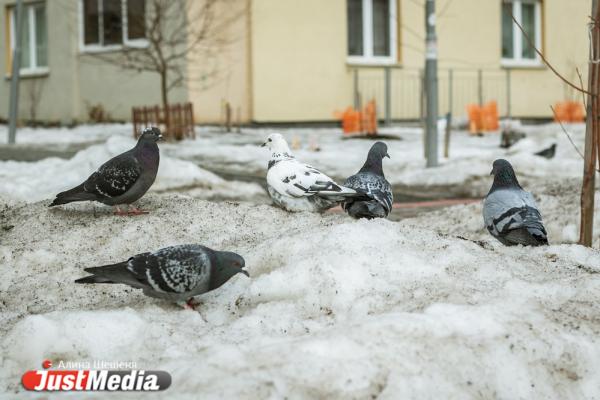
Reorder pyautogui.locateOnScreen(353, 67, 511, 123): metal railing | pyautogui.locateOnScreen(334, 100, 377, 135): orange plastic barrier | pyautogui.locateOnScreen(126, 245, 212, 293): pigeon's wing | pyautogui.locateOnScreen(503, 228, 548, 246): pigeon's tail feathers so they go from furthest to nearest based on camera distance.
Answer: pyautogui.locateOnScreen(353, 67, 511, 123): metal railing → pyautogui.locateOnScreen(334, 100, 377, 135): orange plastic barrier → pyautogui.locateOnScreen(503, 228, 548, 246): pigeon's tail feathers → pyautogui.locateOnScreen(126, 245, 212, 293): pigeon's wing

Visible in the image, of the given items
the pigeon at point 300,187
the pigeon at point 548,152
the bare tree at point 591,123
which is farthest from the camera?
the pigeon at point 548,152

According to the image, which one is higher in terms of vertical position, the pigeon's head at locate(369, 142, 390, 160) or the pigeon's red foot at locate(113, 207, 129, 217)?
the pigeon's head at locate(369, 142, 390, 160)

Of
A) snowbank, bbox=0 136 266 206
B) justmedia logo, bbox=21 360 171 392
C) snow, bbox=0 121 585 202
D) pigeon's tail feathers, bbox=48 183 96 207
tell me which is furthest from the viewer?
snow, bbox=0 121 585 202

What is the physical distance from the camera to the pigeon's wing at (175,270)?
4480 mm

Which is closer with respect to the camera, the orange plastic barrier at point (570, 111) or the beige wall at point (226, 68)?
the beige wall at point (226, 68)

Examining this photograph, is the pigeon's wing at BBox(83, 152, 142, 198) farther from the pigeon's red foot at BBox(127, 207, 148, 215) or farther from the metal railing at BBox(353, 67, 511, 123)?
the metal railing at BBox(353, 67, 511, 123)

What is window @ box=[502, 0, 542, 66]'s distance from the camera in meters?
25.2

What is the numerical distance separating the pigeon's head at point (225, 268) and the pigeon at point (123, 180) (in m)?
1.93

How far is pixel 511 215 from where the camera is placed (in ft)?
18.8

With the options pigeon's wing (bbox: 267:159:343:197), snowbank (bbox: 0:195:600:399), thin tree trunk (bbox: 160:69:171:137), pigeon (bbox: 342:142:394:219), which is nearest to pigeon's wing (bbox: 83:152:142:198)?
snowbank (bbox: 0:195:600:399)

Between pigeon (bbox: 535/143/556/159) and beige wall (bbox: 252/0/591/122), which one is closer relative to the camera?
pigeon (bbox: 535/143/556/159)

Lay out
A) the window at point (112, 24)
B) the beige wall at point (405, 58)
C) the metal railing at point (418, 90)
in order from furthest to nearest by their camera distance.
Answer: the metal railing at point (418, 90) < the window at point (112, 24) < the beige wall at point (405, 58)

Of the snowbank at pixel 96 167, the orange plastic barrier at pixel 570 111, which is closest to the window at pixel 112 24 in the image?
the orange plastic barrier at pixel 570 111

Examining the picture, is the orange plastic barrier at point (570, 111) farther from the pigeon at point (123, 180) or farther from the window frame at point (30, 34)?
the pigeon at point (123, 180)
